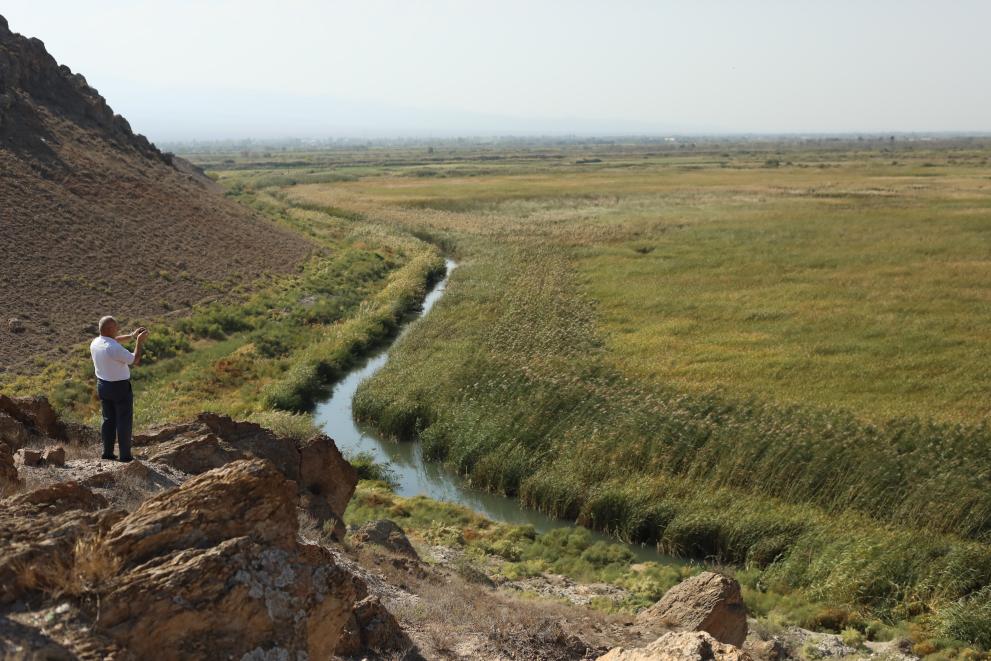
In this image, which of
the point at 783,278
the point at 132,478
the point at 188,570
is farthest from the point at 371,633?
the point at 783,278

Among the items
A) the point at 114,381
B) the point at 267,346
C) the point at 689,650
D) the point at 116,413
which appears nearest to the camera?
the point at 689,650

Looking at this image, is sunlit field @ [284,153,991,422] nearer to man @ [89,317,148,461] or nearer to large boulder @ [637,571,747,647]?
large boulder @ [637,571,747,647]

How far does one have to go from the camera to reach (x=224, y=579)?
736cm

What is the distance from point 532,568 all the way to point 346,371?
1722cm

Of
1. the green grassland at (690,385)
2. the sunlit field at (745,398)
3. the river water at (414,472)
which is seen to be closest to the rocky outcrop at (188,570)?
the green grassland at (690,385)

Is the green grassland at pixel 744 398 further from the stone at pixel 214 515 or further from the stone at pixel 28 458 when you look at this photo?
the stone at pixel 28 458

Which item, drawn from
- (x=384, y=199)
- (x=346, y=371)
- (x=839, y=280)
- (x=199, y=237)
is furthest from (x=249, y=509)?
(x=384, y=199)

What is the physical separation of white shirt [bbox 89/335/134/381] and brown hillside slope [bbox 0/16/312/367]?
65.7ft

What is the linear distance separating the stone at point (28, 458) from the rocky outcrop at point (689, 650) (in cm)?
830

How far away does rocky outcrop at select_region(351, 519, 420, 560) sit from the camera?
47.7 feet

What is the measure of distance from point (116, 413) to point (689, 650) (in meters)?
8.70

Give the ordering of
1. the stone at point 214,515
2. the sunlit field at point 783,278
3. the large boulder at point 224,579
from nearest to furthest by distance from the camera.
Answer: the large boulder at point 224,579 < the stone at point 214,515 < the sunlit field at point 783,278

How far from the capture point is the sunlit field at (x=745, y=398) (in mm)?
17547

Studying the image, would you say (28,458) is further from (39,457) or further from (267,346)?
(267,346)
